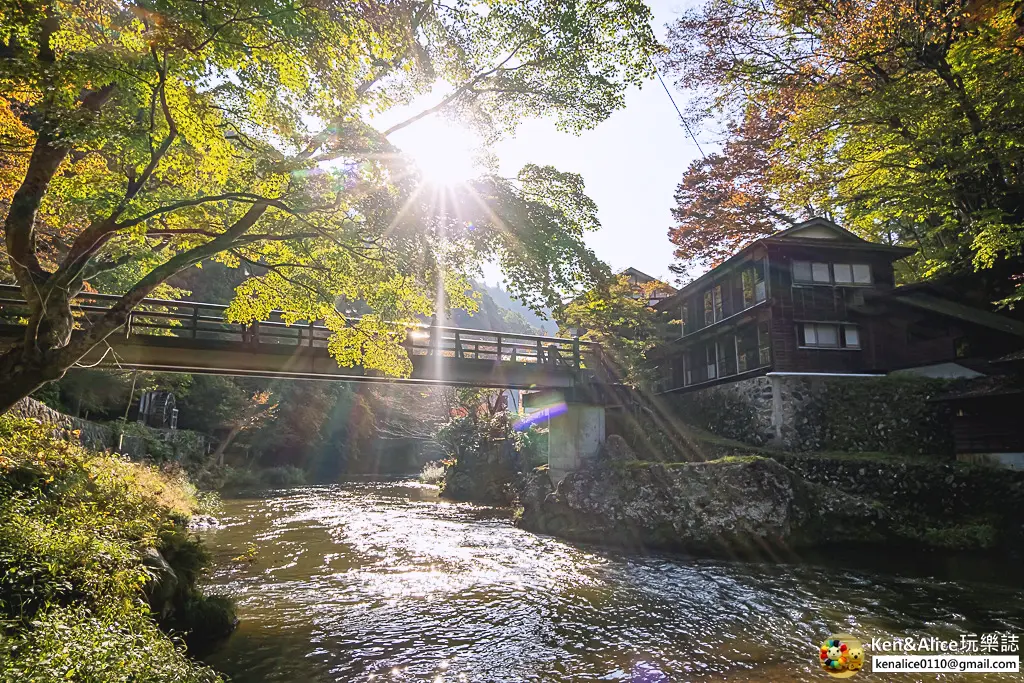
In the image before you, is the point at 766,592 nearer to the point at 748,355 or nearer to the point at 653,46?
the point at 653,46

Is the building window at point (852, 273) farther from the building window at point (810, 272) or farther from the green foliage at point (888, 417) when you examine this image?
the green foliage at point (888, 417)

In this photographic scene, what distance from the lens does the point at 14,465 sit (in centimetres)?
844

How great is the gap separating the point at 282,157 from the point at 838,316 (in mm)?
24501

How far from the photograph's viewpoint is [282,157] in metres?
9.45

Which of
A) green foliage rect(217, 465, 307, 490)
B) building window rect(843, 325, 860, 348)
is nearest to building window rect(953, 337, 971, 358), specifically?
building window rect(843, 325, 860, 348)

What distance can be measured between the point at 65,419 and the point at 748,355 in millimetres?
29053

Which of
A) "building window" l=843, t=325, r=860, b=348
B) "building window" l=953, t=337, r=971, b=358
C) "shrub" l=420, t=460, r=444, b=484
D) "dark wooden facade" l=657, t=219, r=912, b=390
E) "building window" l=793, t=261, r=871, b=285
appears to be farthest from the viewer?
"shrub" l=420, t=460, r=444, b=484

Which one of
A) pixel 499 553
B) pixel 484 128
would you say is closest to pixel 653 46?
pixel 484 128

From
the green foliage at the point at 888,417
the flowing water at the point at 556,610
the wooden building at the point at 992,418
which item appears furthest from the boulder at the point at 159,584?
the wooden building at the point at 992,418

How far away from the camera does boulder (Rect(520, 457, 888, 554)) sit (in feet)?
52.6

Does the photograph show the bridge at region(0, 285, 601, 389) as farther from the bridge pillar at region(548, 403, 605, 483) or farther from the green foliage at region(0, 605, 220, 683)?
the green foliage at region(0, 605, 220, 683)

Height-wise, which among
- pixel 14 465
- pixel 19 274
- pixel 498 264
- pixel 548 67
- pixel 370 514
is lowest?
pixel 370 514

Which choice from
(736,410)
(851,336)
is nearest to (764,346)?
(736,410)

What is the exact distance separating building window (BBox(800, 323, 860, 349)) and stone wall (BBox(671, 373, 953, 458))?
2042 mm
